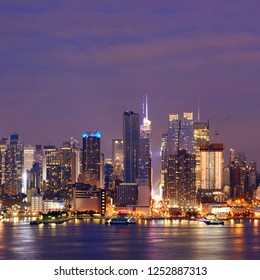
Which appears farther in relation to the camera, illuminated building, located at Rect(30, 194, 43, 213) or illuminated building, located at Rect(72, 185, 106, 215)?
illuminated building, located at Rect(30, 194, 43, 213)

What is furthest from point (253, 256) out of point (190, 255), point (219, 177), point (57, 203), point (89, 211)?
point (219, 177)

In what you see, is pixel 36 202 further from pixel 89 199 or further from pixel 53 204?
pixel 89 199

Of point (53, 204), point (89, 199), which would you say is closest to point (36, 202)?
point (53, 204)

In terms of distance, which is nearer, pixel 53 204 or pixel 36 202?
pixel 53 204

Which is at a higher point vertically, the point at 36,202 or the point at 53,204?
the point at 36,202

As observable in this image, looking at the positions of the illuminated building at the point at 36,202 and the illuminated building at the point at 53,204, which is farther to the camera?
the illuminated building at the point at 36,202

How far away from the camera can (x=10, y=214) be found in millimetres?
135375

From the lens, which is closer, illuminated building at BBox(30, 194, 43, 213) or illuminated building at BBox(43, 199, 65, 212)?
illuminated building at BBox(43, 199, 65, 212)

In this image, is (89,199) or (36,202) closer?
(89,199)

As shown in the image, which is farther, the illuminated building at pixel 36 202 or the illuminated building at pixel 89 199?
the illuminated building at pixel 36 202
